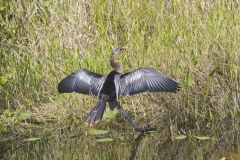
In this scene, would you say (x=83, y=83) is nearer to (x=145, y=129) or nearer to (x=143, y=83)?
(x=143, y=83)

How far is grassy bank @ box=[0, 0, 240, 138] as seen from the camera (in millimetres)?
6668

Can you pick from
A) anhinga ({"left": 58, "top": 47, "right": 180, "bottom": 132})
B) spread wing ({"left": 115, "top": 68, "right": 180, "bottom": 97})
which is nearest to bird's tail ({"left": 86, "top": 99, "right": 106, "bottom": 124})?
anhinga ({"left": 58, "top": 47, "right": 180, "bottom": 132})

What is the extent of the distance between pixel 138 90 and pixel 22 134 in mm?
1423

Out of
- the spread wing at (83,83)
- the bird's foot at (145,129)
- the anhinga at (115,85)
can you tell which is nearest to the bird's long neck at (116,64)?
the anhinga at (115,85)

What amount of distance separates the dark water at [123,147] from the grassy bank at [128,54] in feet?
0.76

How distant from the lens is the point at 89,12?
802 centimetres

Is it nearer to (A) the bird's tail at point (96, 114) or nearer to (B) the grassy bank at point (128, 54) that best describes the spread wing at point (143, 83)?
(A) the bird's tail at point (96, 114)

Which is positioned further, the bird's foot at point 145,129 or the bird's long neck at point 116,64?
the bird's long neck at point 116,64

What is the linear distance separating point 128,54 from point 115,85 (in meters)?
1.11

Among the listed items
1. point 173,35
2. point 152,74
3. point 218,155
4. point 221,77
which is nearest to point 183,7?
point 173,35

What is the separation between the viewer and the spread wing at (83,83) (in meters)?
6.30

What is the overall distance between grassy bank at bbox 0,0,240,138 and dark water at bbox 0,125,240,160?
232mm

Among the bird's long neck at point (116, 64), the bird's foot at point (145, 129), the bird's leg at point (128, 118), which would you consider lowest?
the bird's foot at point (145, 129)

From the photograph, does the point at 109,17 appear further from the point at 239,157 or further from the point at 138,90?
the point at 239,157
